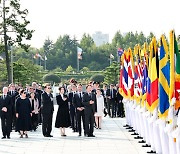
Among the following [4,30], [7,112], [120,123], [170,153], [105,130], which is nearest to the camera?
[170,153]

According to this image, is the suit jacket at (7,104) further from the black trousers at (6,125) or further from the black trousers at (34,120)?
the black trousers at (34,120)

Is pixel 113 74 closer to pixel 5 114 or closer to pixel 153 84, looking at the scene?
pixel 5 114

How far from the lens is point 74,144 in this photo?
54.3ft

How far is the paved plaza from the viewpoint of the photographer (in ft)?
49.3

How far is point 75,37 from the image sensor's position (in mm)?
139625

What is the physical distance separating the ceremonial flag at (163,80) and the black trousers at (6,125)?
7508mm

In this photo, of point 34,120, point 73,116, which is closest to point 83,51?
point 34,120

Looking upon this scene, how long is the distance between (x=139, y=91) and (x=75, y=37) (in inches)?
4833

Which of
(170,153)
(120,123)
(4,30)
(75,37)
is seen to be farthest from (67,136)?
(75,37)

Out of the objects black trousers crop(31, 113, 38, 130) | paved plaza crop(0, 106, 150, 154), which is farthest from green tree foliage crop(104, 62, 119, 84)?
paved plaza crop(0, 106, 150, 154)

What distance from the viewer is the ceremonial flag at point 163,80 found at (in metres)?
12.4

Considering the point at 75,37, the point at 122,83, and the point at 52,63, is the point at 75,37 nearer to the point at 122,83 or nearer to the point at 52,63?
the point at 52,63

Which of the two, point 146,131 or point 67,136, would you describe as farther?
point 67,136

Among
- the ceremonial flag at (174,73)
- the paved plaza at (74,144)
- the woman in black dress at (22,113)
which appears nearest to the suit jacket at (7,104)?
the woman in black dress at (22,113)
